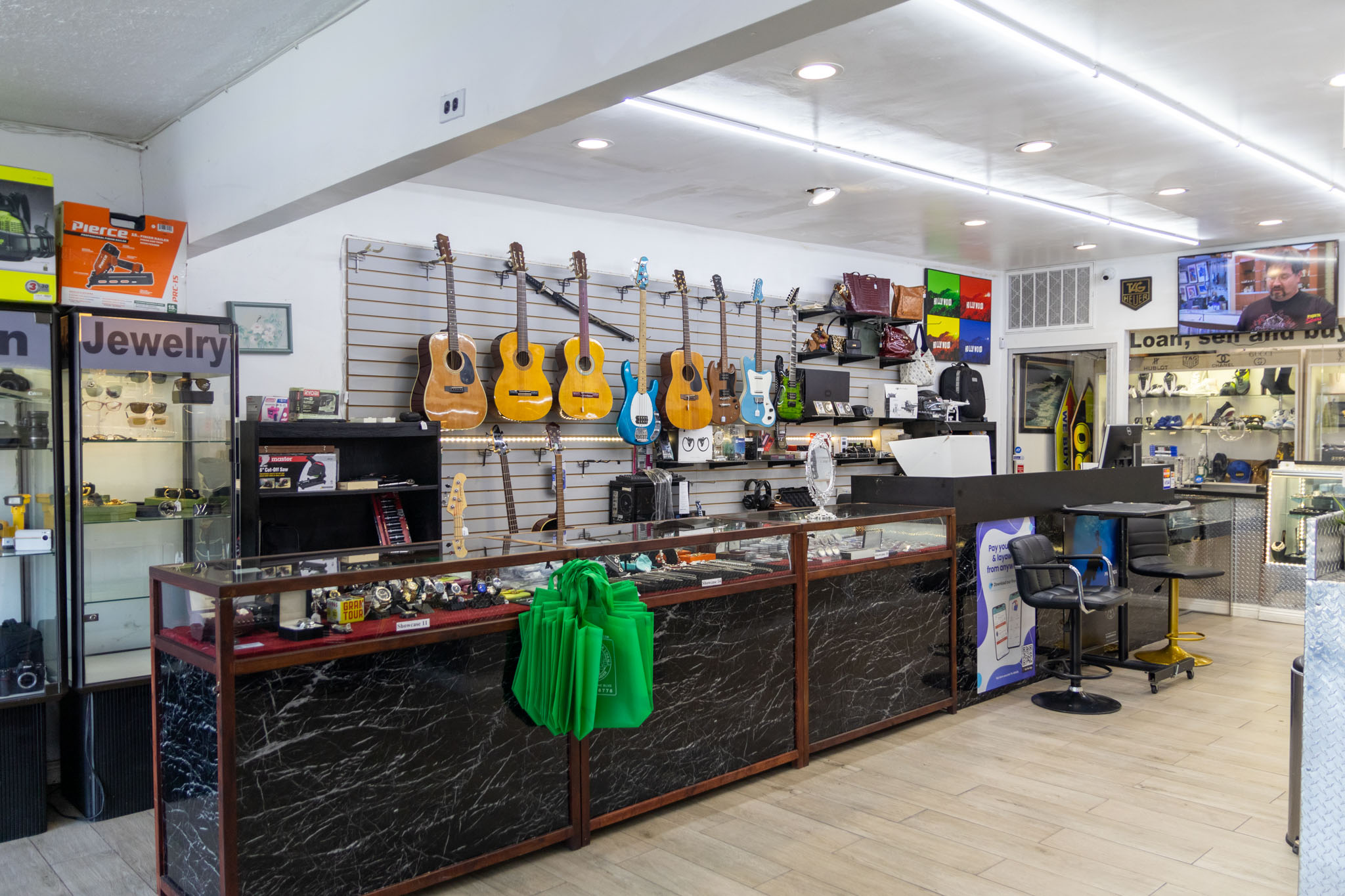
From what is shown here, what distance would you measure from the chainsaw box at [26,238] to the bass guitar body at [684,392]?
328 centimetres

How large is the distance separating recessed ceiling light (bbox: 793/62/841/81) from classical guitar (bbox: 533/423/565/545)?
2.02 meters

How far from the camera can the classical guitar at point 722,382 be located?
20.5ft

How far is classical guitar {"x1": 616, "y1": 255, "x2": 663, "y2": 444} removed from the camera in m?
5.75

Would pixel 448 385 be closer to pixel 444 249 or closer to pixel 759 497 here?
pixel 444 249

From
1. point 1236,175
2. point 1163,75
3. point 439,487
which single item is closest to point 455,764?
point 439,487

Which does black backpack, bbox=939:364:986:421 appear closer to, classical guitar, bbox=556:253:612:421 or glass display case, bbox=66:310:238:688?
classical guitar, bbox=556:253:612:421

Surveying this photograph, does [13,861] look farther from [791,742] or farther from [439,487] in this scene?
[791,742]

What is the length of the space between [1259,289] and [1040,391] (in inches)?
84.9

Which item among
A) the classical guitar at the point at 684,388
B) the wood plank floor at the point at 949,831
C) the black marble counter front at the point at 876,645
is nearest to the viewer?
the wood plank floor at the point at 949,831

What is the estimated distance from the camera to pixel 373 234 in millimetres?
5090

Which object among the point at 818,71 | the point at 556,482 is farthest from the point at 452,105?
the point at 556,482

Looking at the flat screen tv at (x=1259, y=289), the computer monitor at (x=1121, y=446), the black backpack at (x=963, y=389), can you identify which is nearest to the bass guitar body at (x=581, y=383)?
the black backpack at (x=963, y=389)

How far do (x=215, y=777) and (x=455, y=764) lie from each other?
0.67 meters

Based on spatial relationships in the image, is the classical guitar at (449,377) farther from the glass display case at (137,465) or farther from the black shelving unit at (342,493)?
the glass display case at (137,465)
